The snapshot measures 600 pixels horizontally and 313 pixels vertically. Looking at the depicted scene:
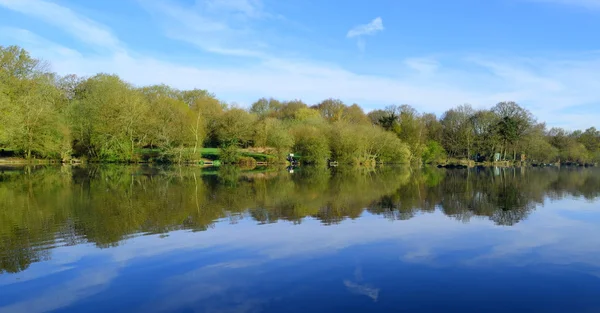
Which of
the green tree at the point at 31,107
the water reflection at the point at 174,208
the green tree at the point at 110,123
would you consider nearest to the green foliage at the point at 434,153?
the green tree at the point at 110,123

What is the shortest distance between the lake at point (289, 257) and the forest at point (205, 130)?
28808 mm

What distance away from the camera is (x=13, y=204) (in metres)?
15.4

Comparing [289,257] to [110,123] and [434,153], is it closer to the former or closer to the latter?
[110,123]

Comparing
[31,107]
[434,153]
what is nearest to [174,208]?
[31,107]

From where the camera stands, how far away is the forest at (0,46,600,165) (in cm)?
4416

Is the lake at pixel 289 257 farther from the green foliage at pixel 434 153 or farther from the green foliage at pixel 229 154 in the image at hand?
the green foliage at pixel 434 153

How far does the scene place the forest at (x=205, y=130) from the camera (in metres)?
44.2

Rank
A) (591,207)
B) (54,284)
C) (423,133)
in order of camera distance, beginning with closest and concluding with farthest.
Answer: (54,284) < (591,207) < (423,133)

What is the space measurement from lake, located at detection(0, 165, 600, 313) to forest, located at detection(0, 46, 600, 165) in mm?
28808

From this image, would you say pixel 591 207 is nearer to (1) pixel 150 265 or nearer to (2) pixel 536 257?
(2) pixel 536 257

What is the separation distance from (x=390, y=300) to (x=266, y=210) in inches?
376

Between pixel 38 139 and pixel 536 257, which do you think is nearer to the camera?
pixel 536 257

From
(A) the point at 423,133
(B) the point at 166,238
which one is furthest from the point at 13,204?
(A) the point at 423,133

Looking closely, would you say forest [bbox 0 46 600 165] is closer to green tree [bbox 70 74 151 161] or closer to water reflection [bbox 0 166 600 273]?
green tree [bbox 70 74 151 161]
